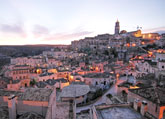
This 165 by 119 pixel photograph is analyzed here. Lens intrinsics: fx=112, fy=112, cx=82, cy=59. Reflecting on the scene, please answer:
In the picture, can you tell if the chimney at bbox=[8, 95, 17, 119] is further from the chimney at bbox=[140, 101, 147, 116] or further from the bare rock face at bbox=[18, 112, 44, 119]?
the chimney at bbox=[140, 101, 147, 116]

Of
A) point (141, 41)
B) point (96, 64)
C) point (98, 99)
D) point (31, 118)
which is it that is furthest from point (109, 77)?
point (141, 41)

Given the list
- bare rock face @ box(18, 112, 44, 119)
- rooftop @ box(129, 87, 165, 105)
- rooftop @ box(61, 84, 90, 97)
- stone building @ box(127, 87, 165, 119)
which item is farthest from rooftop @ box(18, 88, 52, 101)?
rooftop @ box(61, 84, 90, 97)

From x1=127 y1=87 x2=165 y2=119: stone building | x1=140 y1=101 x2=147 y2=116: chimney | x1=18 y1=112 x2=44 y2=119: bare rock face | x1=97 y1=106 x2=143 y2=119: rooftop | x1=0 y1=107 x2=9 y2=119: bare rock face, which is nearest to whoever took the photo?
x1=97 y1=106 x2=143 y2=119: rooftop

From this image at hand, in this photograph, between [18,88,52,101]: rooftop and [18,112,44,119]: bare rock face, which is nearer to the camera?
[18,112,44,119]: bare rock face

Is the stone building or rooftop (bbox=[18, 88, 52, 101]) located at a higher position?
rooftop (bbox=[18, 88, 52, 101])

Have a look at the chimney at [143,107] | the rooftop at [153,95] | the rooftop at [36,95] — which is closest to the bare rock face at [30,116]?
the rooftop at [36,95]

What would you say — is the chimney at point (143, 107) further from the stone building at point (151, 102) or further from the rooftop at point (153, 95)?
the rooftop at point (153, 95)

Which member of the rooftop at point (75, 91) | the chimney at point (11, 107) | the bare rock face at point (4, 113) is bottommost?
the rooftop at point (75, 91)

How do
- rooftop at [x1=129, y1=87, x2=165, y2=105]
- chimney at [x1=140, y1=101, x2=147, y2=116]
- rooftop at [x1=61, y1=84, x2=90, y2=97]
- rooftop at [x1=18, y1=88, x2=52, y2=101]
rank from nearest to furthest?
1. chimney at [x1=140, y1=101, x2=147, y2=116]
2. rooftop at [x1=18, y1=88, x2=52, y2=101]
3. rooftop at [x1=129, y1=87, x2=165, y2=105]
4. rooftop at [x1=61, y1=84, x2=90, y2=97]

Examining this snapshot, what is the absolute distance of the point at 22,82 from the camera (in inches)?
1128

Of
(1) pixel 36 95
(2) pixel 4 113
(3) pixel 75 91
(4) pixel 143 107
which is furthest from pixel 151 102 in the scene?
(3) pixel 75 91

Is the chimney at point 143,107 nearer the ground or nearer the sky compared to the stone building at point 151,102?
nearer the sky

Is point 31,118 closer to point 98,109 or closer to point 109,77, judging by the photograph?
point 98,109

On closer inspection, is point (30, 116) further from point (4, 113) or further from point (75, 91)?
point (75, 91)
